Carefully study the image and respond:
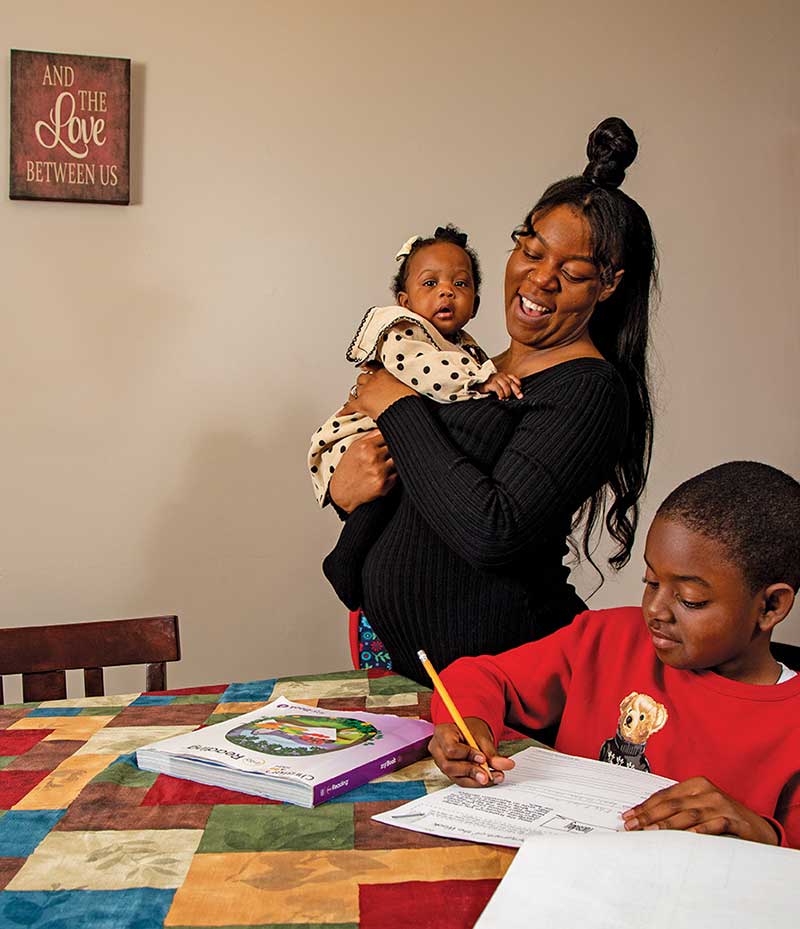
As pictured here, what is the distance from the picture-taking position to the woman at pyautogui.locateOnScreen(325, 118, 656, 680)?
136 centimetres

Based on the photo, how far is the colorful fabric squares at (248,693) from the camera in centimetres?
137

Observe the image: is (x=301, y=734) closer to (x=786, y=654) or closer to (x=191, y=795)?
(x=191, y=795)

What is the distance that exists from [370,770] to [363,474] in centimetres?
63

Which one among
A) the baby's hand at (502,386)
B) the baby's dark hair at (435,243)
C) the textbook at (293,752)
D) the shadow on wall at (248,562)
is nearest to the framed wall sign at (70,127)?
the shadow on wall at (248,562)

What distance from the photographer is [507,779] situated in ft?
3.36

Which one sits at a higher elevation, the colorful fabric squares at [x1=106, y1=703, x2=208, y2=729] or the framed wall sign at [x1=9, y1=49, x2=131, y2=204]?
the framed wall sign at [x1=9, y1=49, x2=131, y2=204]

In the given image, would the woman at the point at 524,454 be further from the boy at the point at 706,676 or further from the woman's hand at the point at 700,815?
the woman's hand at the point at 700,815

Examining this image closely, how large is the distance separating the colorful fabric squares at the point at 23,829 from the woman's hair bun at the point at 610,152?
114cm

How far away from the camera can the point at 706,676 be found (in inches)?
44.5

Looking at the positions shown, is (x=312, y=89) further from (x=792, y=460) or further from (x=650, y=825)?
(x=650, y=825)

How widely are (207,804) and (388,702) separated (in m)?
0.41

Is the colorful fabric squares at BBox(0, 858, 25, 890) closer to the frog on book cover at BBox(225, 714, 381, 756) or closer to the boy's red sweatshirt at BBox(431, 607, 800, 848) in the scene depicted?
the frog on book cover at BBox(225, 714, 381, 756)

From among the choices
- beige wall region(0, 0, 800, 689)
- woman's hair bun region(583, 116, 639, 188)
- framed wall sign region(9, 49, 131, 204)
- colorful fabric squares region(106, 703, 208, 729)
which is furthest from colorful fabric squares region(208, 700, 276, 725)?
framed wall sign region(9, 49, 131, 204)

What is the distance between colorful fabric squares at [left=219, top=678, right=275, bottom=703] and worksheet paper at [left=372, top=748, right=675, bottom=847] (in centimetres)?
43
